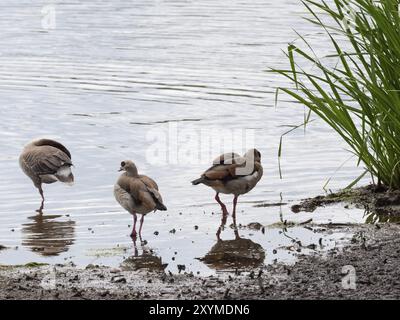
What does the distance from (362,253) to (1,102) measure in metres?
11.1

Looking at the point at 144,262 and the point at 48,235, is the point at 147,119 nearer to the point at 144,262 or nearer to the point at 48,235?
the point at 48,235

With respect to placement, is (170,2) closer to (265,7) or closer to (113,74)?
(265,7)

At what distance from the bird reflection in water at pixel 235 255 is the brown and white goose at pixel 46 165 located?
299 centimetres

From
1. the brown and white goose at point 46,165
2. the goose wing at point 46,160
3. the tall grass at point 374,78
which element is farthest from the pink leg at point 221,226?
the goose wing at point 46,160

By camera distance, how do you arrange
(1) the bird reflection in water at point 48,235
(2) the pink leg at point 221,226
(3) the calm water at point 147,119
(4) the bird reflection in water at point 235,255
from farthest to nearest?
(3) the calm water at point 147,119, (2) the pink leg at point 221,226, (1) the bird reflection in water at point 48,235, (4) the bird reflection in water at point 235,255

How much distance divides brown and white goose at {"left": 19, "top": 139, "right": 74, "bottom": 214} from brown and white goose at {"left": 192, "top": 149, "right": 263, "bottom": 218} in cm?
205

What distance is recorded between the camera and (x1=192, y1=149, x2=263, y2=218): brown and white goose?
11688 millimetres

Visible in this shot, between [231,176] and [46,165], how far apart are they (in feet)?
8.58

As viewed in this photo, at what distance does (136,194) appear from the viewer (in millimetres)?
11008

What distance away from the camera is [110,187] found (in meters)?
13.4

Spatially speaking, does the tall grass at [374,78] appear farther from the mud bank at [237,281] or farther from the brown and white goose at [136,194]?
the brown and white goose at [136,194]

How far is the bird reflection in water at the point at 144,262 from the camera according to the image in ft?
31.3

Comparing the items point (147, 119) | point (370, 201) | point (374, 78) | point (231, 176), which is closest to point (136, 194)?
point (231, 176)
